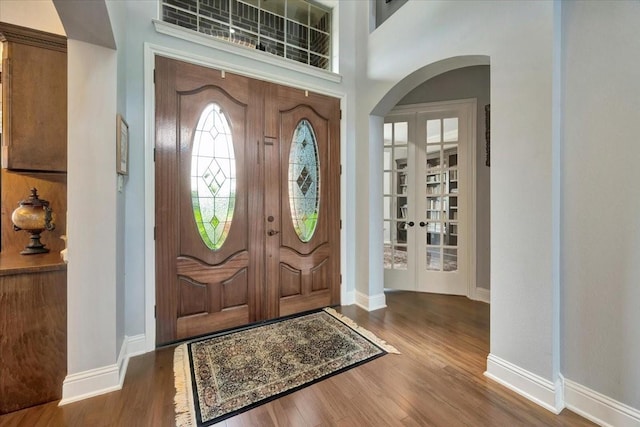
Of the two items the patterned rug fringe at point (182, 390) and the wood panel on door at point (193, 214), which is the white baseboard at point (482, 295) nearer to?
the wood panel on door at point (193, 214)

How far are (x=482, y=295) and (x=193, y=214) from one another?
3.40m

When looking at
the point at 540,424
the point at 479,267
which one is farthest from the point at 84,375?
the point at 479,267

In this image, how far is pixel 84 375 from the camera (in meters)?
1.70

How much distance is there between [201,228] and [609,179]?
2.77m

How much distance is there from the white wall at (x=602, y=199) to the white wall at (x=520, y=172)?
115 mm

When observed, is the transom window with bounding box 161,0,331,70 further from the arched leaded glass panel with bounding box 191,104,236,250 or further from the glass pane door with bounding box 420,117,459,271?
the glass pane door with bounding box 420,117,459,271

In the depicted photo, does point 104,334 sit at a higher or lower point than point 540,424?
higher

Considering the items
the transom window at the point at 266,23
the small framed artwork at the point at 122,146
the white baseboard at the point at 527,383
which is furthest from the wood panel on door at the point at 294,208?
the white baseboard at the point at 527,383

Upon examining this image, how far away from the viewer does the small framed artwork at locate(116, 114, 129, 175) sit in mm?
1802

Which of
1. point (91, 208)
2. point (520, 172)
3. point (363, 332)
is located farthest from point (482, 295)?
point (91, 208)

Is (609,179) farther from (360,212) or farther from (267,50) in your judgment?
(267,50)

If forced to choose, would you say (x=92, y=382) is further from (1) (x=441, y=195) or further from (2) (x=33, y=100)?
(1) (x=441, y=195)

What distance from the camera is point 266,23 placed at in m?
2.96

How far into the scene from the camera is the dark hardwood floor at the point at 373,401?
4.98 ft
